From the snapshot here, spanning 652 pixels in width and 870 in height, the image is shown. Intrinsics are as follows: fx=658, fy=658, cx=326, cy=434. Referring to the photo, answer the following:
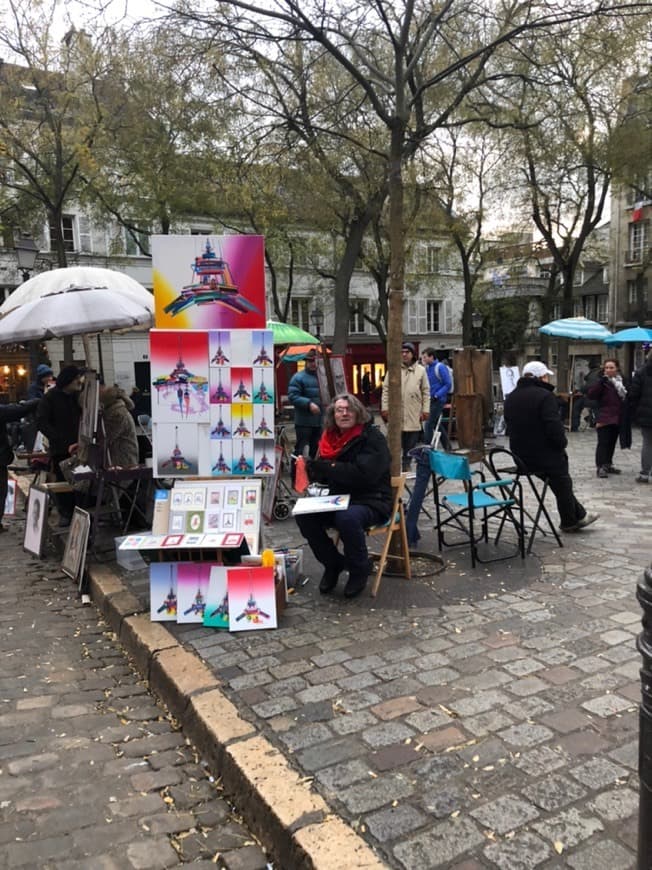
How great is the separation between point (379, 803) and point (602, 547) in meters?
4.05

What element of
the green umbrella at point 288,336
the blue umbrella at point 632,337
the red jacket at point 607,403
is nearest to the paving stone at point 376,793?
the red jacket at point 607,403

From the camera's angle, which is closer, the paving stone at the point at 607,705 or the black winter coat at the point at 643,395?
the paving stone at the point at 607,705

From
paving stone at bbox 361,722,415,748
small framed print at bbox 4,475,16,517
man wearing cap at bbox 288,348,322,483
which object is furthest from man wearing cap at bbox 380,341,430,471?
paving stone at bbox 361,722,415,748

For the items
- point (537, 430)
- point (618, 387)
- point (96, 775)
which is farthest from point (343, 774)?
point (618, 387)

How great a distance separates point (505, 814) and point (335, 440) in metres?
2.96

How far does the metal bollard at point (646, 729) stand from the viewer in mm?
1642

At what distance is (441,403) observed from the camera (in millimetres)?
11203

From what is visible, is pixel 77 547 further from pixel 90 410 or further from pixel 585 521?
pixel 585 521

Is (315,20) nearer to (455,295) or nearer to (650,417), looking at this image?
(650,417)

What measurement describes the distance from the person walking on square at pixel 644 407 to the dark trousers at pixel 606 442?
43 cm

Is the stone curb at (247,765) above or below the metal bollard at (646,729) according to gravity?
below

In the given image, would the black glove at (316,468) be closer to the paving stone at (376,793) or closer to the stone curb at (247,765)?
the stone curb at (247,765)

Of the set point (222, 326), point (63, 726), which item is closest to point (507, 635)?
point (63, 726)

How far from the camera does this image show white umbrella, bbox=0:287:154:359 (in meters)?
6.10
